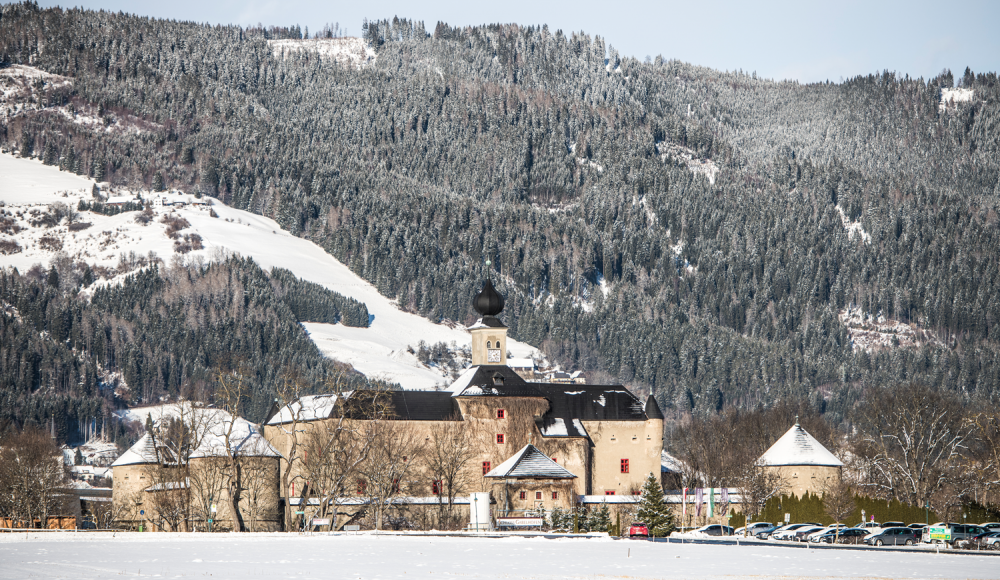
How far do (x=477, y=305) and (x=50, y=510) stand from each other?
43284 millimetres

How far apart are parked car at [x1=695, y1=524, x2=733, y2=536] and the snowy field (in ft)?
69.1

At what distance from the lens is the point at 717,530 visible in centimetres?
9612

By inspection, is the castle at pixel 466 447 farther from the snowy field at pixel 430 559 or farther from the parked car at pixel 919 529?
the parked car at pixel 919 529

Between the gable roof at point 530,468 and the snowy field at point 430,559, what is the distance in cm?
2413

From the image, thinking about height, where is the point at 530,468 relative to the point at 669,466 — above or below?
below

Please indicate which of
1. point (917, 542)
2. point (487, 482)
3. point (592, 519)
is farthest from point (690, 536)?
point (487, 482)

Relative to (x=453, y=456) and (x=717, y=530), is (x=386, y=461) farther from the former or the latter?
(x=717, y=530)

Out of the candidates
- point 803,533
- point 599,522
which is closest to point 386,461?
point 599,522

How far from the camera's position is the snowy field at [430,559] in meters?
53.7

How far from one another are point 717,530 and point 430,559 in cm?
4043

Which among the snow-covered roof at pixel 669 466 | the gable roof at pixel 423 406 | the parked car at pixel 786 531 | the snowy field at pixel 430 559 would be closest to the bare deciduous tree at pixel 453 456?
the gable roof at pixel 423 406

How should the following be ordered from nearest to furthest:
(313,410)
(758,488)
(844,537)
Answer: (844,537) → (758,488) → (313,410)

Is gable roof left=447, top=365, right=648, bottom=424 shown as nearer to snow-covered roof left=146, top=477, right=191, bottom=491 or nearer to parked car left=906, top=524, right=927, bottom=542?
snow-covered roof left=146, top=477, right=191, bottom=491

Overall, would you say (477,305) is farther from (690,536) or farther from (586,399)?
(690,536)
